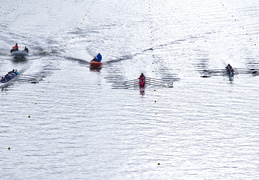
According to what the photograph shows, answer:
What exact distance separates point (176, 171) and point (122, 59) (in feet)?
149

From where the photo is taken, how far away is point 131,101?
56.7 metres

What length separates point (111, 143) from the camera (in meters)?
44.0

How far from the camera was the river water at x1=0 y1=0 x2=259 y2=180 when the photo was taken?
40000 mm

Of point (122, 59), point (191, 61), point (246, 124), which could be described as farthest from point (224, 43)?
point (246, 124)

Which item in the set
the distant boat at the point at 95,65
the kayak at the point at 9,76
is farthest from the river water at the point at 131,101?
the distant boat at the point at 95,65

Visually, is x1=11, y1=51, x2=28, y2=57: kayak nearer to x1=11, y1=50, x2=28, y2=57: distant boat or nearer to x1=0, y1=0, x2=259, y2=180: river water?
x1=11, y1=50, x2=28, y2=57: distant boat

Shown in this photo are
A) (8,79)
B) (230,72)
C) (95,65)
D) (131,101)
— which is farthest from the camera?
(95,65)

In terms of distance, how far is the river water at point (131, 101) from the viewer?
131 ft

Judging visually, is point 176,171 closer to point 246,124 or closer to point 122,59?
point 246,124

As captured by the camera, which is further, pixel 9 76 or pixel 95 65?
pixel 95 65

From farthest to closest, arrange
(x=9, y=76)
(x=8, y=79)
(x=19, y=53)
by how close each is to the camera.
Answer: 1. (x=19, y=53)
2. (x=9, y=76)
3. (x=8, y=79)

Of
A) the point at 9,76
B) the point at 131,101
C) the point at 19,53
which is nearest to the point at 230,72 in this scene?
the point at 131,101

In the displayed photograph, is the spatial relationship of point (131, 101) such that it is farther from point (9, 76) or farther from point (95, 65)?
point (9, 76)

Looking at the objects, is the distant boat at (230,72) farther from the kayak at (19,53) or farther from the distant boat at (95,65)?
the kayak at (19,53)
